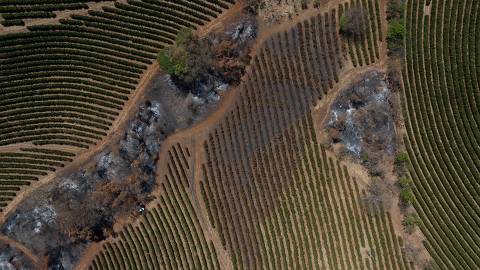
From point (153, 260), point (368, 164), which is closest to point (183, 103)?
point (153, 260)

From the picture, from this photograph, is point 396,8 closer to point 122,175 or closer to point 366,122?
point 366,122

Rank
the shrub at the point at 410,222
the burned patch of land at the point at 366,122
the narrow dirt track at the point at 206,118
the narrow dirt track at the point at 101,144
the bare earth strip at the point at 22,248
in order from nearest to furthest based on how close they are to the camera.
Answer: the shrub at the point at 410,222 → the burned patch of land at the point at 366,122 → the narrow dirt track at the point at 206,118 → the narrow dirt track at the point at 101,144 → the bare earth strip at the point at 22,248

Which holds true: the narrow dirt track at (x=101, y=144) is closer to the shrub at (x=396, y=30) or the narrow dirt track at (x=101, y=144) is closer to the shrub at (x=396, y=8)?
the shrub at (x=396, y=30)

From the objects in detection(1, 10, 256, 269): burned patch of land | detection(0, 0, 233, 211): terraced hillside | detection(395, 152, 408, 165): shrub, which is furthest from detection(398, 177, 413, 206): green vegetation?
detection(0, 0, 233, 211): terraced hillside

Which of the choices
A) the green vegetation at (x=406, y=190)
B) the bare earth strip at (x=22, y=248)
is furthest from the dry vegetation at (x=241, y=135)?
the green vegetation at (x=406, y=190)

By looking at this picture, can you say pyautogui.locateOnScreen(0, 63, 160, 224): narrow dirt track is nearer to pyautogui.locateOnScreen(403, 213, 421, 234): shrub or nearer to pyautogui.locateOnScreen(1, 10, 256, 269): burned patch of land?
pyautogui.locateOnScreen(1, 10, 256, 269): burned patch of land

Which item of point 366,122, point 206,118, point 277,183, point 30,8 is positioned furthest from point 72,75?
point 366,122
